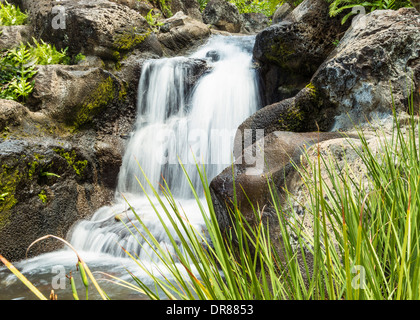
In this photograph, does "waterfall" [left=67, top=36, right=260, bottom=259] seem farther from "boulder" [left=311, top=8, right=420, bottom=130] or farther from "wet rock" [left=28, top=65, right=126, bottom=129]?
"boulder" [left=311, top=8, right=420, bottom=130]

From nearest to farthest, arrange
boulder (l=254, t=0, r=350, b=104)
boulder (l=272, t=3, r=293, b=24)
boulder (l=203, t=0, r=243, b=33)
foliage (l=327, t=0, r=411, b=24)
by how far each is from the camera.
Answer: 1. foliage (l=327, t=0, r=411, b=24)
2. boulder (l=254, t=0, r=350, b=104)
3. boulder (l=272, t=3, r=293, b=24)
4. boulder (l=203, t=0, r=243, b=33)

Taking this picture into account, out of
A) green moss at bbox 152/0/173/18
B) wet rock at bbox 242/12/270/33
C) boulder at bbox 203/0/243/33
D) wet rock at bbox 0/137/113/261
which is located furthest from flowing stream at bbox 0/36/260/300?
wet rock at bbox 242/12/270/33

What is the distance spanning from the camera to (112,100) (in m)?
7.04

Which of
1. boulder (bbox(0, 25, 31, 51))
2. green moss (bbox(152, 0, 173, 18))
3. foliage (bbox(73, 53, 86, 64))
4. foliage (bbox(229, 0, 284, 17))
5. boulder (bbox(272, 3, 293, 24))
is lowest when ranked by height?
foliage (bbox(73, 53, 86, 64))

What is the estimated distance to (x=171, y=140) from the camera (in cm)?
691

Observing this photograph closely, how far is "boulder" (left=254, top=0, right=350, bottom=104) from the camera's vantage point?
6.10 metres

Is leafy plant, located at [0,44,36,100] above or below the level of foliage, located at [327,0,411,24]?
below

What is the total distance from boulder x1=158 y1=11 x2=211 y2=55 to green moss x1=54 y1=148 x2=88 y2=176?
198 inches

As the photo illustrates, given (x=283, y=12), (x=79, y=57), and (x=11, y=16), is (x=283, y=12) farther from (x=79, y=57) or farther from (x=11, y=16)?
(x=11, y=16)

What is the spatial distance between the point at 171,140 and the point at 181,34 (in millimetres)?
4507

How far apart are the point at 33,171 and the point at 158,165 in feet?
8.01

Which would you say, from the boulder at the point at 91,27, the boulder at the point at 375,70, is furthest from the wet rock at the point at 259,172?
the boulder at the point at 91,27

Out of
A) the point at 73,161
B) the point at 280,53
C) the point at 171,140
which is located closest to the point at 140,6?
the point at 171,140
